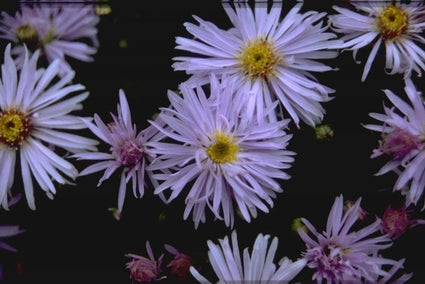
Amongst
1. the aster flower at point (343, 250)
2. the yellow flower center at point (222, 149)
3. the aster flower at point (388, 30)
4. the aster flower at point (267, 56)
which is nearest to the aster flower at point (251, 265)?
the aster flower at point (343, 250)

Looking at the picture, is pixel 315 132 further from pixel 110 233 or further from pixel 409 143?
pixel 110 233

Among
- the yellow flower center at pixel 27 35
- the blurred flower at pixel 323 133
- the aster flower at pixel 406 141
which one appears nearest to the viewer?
the aster flower at pixel 406 141

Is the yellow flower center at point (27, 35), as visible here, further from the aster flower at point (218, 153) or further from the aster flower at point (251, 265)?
the aster flower at point (251, 265)

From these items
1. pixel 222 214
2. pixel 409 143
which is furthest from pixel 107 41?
pixel 409 143

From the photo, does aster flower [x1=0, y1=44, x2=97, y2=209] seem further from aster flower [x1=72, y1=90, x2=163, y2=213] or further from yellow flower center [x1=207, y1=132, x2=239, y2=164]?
yellow flower center [x1=207, y1=132, x2=239, y2=164]

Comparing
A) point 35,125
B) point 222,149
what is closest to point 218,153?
point 222,149

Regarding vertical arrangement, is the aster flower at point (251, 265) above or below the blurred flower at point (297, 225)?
below

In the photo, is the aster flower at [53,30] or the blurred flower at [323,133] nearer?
the blurred flower at [323,133]
